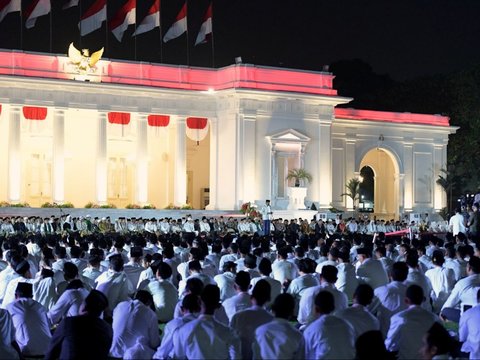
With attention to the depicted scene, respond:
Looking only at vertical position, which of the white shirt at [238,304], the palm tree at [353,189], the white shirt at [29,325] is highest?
the palm tree at [353,189]

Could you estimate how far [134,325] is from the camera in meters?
11.3

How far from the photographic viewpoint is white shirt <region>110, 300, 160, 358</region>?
1124 centimetres

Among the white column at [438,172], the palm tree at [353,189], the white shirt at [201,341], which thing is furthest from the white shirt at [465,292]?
the white column at [438,172]

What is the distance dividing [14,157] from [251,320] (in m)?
34.2

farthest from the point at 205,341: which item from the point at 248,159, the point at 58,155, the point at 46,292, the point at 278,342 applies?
the point at 248,159

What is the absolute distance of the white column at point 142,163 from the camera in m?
46.1

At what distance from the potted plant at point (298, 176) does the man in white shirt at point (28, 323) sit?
36.5 meters

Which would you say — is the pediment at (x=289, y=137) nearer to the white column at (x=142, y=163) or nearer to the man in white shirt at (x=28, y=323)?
the white column at (x=142, y=163)

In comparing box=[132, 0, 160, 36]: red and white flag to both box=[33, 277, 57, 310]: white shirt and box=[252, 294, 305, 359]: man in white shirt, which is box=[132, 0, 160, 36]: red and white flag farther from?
box=[252, 294, 305, 359]: man in white shirt

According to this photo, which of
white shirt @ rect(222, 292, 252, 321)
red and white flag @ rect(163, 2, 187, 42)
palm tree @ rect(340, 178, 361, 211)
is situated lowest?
white shirt @ rect(222, 292, 252, 321)

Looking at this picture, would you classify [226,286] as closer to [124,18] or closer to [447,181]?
[124,18]

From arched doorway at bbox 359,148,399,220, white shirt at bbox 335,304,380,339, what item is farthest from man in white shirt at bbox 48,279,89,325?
arched doorway at bbox 359,148,399,220

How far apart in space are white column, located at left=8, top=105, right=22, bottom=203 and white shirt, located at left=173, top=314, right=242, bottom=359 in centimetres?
3471

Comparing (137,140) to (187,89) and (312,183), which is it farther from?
(312,183)
